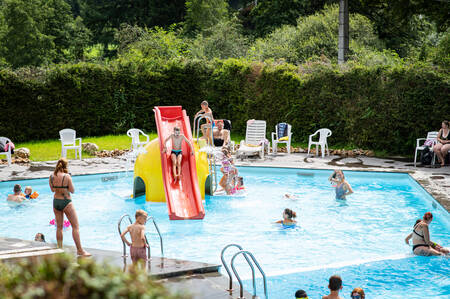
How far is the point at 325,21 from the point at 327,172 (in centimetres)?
1452

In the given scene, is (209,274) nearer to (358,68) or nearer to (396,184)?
(396,184)

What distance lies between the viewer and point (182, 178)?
12.1 metres

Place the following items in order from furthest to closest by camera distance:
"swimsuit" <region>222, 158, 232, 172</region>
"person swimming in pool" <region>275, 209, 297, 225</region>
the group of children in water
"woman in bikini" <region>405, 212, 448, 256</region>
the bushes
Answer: "swimsuit" <region>222, 158, 232, 172</region> < "person swimming in pool" <region>275, 209, 297, 225</region> < "woman in bikini" <region>405, 212, 448, 256</region> < the group of children in water < the bushes

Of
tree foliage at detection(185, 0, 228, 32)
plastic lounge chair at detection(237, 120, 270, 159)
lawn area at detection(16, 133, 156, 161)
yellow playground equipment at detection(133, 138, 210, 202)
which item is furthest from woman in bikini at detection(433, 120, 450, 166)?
tree foliage at detection(185, 0, 228, 32)

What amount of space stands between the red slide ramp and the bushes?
8217mm

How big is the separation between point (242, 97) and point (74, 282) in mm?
18753

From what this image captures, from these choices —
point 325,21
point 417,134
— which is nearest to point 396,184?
point 417,134

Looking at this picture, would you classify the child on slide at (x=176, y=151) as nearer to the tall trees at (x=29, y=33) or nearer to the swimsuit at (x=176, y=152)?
the swimsuit at (x=176, y=152)

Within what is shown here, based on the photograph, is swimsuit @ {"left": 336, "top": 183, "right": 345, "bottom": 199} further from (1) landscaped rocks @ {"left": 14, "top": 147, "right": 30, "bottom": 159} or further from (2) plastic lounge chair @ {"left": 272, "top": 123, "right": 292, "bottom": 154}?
(1) landscaped rocks @ {"left": 14, "top": 147, "right": 30, "bottom": 159}

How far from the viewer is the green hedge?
57.2ft

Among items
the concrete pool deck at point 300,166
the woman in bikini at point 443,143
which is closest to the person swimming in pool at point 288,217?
the concrete pool deck at point 300,166

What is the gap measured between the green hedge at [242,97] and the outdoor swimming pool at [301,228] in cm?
344

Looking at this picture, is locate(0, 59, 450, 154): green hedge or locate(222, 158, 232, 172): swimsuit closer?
locate(222, 158, 232, 172): swimsuit

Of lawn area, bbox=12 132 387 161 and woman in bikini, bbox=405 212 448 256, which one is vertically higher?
lawn area, bbox=12 132 387 161
